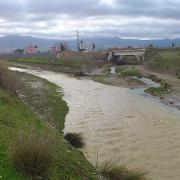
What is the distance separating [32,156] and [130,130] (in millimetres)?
18932

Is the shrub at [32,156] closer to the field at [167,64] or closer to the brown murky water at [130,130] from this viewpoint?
the brown murky water at [130,130]

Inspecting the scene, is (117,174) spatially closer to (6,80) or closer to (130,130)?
(130,130)

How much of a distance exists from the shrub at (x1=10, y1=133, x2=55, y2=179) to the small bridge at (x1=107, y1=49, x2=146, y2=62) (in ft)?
378

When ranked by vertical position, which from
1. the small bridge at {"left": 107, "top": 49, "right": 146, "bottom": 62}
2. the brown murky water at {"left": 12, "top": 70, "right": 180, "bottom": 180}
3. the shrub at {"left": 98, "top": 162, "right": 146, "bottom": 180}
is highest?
the shrub at {"left": 98, "top": 162, "right": 146, "bottom": 180}

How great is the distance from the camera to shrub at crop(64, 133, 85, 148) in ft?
83.8

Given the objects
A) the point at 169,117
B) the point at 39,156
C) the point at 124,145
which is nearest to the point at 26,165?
the point at 39,156

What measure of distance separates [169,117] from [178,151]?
13025 millimetres

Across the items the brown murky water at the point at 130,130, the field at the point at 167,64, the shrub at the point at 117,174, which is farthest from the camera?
the field at the point at 167,64

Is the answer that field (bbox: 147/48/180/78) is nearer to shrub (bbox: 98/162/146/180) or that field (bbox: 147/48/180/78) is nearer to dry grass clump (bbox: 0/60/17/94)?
dry grass clump (bbox: 0/60/17/94)

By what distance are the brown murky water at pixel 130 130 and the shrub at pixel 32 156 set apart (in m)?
7.81

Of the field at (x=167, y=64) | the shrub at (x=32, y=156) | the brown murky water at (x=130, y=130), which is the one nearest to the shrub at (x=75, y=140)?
the brown murky water at (x=130, y=130)

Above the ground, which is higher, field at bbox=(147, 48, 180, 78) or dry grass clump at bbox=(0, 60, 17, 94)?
dry grass clump at bbox=(0, 60, 17, 94)

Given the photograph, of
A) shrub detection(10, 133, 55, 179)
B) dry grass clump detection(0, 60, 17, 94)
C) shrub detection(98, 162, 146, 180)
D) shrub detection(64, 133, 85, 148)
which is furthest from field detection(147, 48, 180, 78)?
shrub detection(10, 133, 55, 179)

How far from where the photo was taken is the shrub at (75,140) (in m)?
25.5
